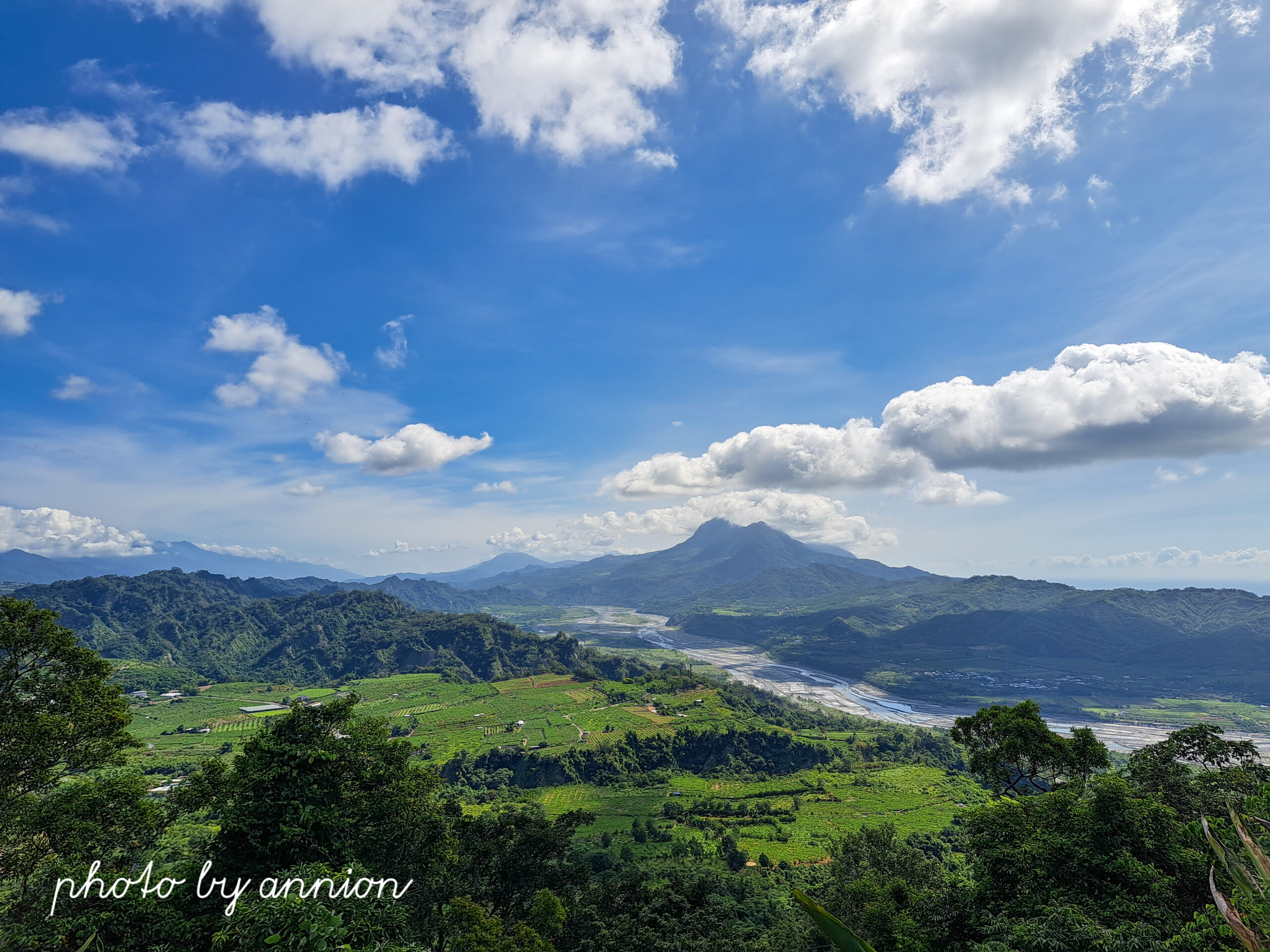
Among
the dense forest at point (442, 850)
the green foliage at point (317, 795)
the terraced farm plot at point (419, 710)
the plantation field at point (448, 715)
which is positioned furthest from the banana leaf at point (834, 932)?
the terraced farm plot at point (419, 710)

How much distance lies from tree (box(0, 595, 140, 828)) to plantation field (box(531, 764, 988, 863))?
182 ft

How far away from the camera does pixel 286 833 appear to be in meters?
20.0

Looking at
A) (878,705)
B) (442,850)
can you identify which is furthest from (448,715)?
(442,850)

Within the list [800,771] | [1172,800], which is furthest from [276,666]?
[1172,800]

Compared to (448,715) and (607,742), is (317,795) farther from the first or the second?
(448,715)

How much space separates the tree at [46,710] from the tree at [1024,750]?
1371 inches

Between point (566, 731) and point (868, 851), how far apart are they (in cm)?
8063

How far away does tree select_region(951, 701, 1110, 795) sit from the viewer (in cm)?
2639

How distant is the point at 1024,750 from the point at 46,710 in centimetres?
4001

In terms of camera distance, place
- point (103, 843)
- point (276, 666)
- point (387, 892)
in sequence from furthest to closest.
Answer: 1. point (276, 666)
2. point (103, 843)
3. point (387, 892)

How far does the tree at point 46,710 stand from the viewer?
1861 centimetres

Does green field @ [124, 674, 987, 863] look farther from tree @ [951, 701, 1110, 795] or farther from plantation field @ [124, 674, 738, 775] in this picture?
tree @ [951, 701, 1110, 795]

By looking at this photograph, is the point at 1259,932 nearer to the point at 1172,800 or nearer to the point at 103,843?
the point at 1172,800

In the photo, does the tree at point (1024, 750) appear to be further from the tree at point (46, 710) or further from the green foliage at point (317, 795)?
the tree at point (46, 710)
